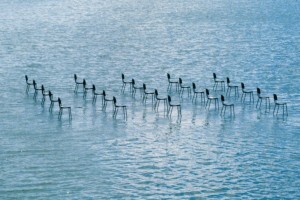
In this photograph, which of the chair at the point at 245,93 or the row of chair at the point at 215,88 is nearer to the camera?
the row of chair at the point at 215,88

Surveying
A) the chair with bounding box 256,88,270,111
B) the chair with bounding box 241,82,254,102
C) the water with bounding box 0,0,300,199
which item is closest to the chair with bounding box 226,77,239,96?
the chair with bounding box 241,82,254,102

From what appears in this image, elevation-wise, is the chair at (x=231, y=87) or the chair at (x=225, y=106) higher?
the chair at (x=231, y=87)

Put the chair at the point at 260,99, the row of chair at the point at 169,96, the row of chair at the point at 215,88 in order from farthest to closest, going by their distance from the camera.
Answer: the chair at the point at 260,99
the row of chair at the point at 215,88
the row of chair at the point at 169,96

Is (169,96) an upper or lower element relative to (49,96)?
upper

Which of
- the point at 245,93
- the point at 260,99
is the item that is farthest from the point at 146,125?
the point at 245,93

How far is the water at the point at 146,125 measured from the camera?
20.7 metres

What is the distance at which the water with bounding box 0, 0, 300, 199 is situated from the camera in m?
20.7

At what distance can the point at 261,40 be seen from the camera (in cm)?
5000

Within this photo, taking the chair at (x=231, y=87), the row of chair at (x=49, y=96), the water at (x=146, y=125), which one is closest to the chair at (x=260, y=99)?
the water at (x=146, y=125)

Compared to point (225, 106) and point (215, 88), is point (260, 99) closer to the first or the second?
point (225, 106)

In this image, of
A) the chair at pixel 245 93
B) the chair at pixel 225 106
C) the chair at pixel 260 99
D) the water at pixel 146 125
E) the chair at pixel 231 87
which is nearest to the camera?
the water at pixel 146 125

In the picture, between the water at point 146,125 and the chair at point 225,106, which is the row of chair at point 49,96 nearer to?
the water at point 146,125

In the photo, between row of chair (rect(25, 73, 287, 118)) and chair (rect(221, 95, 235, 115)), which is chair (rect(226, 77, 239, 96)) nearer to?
row of chair (rect(25, 73, 287, 118))

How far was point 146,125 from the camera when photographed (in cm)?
2697
